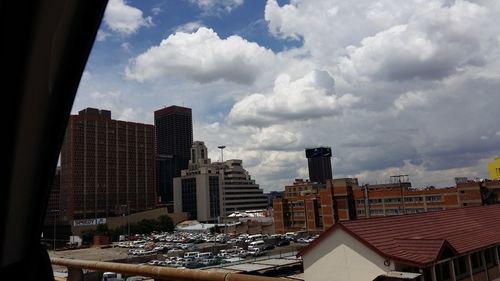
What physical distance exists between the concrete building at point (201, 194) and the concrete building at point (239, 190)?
384 cm

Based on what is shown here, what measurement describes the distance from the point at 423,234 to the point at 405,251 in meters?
2.21

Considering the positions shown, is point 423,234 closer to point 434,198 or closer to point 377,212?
point 434,198

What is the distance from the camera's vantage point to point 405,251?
16656 mm

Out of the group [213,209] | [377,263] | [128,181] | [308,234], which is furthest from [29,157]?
[213,209]

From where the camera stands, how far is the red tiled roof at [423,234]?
16.2 metres

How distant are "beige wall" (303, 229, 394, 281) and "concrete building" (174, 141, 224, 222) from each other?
3905 inches

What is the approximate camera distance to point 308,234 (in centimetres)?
7169

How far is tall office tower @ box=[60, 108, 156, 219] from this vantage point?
96375mm

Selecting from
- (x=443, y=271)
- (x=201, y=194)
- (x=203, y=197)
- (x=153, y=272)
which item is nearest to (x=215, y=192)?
(x=203, y=197)

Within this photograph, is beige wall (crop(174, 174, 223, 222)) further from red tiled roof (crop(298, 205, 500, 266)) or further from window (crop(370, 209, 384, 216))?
red tiled roof (crop(298, 205, 500, 266))

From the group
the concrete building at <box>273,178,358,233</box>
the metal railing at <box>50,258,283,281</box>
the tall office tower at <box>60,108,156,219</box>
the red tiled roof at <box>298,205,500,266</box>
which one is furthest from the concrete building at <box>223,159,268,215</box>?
the metal railing at <box>50,258,283,281</box>

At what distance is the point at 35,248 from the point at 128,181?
112 metres

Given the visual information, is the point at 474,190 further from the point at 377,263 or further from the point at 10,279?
the point at 10,279

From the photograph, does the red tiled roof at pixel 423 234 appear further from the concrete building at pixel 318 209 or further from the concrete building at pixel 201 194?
the concrete building at pixel 201 194
